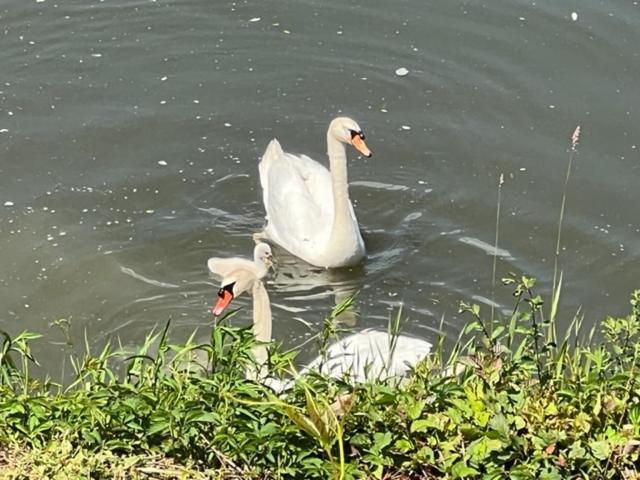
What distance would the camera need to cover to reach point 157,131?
27.1 feet

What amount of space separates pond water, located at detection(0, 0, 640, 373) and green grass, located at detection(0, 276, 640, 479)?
2374 mm

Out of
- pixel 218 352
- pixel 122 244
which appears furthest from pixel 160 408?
pixel 122 244

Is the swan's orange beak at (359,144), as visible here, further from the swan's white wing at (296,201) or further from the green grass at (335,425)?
the green grass at (335,425)

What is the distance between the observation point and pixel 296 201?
7.60 meters

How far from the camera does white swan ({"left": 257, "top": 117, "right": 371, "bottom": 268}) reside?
7.14 metres

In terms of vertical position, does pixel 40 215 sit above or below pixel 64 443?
below

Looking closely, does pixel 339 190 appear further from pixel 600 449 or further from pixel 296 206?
pixel 600 449

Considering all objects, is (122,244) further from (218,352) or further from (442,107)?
(218,352)

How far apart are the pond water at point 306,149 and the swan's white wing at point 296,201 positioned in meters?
0.18

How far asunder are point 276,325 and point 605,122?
2954 millimetres

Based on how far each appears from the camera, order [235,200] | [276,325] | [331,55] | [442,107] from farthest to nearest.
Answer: [331,55] < [442,107] < [235,200] < [276,325]

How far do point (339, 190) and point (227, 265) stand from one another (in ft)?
3.57

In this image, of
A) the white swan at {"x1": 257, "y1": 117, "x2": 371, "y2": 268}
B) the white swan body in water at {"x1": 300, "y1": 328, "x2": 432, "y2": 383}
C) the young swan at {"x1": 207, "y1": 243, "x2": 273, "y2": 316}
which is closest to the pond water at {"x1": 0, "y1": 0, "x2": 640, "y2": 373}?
the white swan at {"x1": 257, "y1": 117, "x2": 371, "y2": 268}

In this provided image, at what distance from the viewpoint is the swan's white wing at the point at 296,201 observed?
7449 mm
